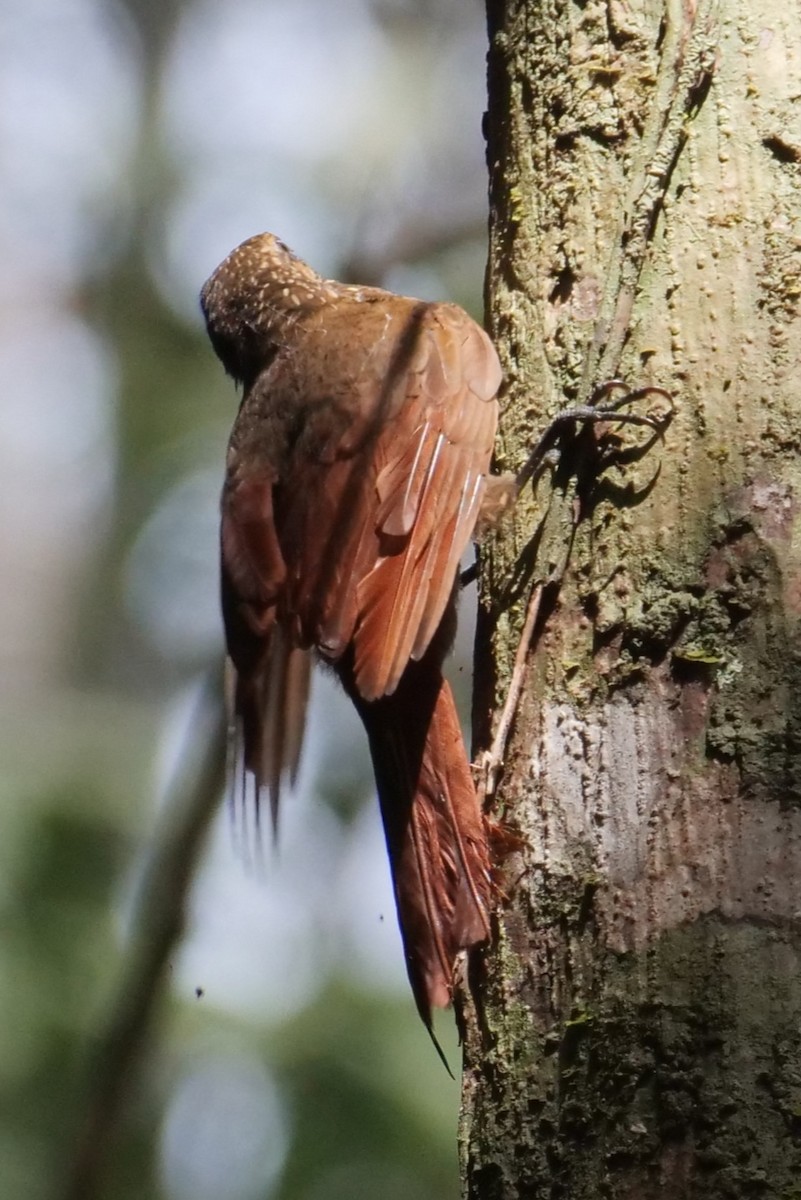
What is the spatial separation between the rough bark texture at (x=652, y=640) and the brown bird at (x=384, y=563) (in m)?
0.10

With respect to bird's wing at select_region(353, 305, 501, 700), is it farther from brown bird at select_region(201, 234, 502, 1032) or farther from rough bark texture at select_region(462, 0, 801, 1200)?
rough bark texture at select_region(462, 0, 801, 1200)

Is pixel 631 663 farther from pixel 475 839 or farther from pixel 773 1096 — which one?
pixel 773 1096

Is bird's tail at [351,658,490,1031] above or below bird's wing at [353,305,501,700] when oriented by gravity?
below

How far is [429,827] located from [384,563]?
0.47m

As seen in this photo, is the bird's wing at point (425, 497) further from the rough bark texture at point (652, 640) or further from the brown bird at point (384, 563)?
the rough bark texture at point (652, 640)

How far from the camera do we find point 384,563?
7.66ft

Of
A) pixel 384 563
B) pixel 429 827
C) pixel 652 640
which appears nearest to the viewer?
pixel 652 640

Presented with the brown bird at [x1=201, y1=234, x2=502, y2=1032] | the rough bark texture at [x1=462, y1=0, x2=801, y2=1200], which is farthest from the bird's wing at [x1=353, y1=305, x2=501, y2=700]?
the rough bark texture at [x1=462, y1=0, x2=801, y2=1200]

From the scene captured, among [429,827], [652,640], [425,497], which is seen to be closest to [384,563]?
[425,497]

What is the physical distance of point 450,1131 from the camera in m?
4.59

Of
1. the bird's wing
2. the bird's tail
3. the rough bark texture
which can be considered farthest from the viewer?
the bird's wing

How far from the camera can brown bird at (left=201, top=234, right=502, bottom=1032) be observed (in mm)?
2066

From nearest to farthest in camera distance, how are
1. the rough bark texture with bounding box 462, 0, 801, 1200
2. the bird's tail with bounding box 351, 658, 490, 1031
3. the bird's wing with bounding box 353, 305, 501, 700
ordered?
the rough bark texture with bounding box 462, 0, 801, 1200 < the bird's tail with bounding box 351, 658, 490, 1031 < the bird's wing with bounding box 353, 305, 501, 700

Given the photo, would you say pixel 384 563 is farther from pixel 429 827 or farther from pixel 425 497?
pixel 429 827
